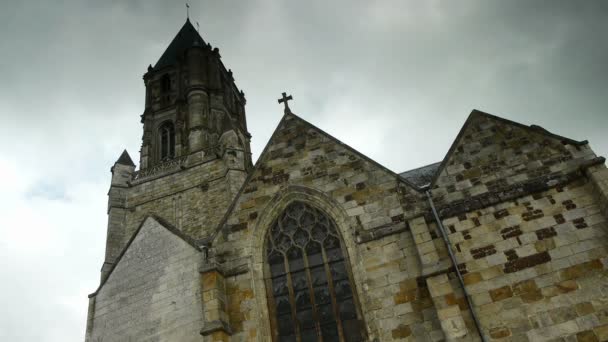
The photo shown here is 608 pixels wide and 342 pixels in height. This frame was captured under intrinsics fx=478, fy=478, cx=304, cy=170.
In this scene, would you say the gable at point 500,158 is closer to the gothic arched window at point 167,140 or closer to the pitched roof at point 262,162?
the pitched roof at point 262,162

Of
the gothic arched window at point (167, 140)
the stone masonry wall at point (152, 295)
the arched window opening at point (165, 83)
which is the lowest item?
the stone masonry wall at point (152, 295)

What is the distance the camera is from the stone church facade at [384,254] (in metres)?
7.50

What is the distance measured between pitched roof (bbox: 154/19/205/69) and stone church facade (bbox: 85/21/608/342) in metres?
20.8

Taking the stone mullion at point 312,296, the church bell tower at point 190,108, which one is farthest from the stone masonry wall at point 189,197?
the stone mullion at point 312,296

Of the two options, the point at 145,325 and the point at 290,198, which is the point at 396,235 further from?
the point at 145,325

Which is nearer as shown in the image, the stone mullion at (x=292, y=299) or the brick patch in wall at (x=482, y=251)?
the brick patch in wall at (x=482, y=251)

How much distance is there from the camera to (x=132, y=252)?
1079cm

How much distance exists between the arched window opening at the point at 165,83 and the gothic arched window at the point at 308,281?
2126cm

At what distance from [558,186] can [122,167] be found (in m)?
19.4

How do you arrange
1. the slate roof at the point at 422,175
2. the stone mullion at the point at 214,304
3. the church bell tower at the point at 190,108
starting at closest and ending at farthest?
the stone mullion at the point at 214,304 < the slate roof at the point at 422,175 < the church bell tower at the point at 190,108

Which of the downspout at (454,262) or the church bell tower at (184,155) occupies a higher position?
the church bell tower at (184,155)

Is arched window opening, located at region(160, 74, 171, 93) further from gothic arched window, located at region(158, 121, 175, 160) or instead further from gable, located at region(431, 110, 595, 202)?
gable, located at region(431, 110, 595, 202)

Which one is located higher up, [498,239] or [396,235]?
[396,235]

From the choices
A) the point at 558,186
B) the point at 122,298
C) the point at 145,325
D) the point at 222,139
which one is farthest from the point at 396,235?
the point at 222,139
